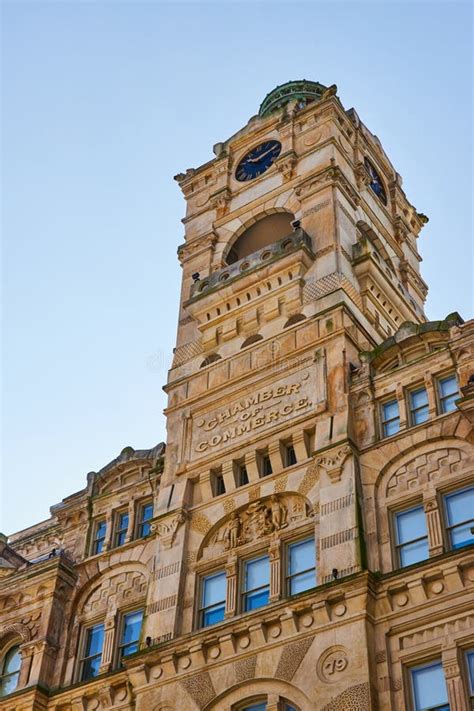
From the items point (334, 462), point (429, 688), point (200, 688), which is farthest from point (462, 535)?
point (200, 688)

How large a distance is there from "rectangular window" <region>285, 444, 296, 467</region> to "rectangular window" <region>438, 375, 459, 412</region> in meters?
4.66

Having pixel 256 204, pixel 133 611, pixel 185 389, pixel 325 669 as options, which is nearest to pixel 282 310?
pixel 185 389

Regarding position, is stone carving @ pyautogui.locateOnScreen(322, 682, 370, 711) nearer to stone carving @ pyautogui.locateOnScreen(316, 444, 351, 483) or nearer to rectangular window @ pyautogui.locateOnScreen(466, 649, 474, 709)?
rectangular window @ pyautogui.locateOnScreen(466, 649, 474, 709)

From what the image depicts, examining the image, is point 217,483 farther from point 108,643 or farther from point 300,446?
point 108,643

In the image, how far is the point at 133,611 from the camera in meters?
35.7

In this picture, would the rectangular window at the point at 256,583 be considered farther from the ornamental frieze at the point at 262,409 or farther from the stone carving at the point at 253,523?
the ornamental frieze at the point at 262,409

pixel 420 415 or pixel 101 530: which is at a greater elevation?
pixel 101 530

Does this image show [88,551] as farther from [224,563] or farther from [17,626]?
[224,563]

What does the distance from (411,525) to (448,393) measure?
14.7 feet

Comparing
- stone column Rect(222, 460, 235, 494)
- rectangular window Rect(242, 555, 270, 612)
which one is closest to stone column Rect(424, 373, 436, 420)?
rectangular window Rect(242, 555, 270, 612)

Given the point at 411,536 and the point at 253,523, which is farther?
the point at 253,523

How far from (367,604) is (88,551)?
13060mm

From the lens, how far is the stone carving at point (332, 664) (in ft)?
91.2

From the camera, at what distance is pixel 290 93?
5778cm
